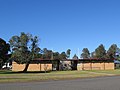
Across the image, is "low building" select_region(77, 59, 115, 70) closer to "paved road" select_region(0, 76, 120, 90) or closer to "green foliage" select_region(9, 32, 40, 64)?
"green foliage" select_region(9, 32, 40, 64)

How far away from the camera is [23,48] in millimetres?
77375

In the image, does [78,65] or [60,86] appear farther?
[78,65]

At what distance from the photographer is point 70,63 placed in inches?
4075

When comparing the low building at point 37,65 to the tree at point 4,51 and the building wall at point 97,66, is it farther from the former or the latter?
the building wall at point 97,66

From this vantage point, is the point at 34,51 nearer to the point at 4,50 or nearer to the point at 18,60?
the point at 18,60

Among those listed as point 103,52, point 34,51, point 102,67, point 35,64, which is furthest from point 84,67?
point 103,52

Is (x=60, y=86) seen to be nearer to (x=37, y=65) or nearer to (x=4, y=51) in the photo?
(x=4, y=51)

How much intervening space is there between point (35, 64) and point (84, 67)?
15.6m

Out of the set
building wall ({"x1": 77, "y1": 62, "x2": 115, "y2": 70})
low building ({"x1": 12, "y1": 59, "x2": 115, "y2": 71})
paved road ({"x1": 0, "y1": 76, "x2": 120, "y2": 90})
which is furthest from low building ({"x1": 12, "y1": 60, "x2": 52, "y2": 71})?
paved road ({"x1": 0, "y1": 76, "x2": 120, "y2": 90})

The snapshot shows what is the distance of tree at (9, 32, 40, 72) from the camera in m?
76.4

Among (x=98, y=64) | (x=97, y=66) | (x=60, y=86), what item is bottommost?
(x=60, y=86)

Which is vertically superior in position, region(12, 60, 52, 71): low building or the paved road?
region(12, 60, 52, 71): low building

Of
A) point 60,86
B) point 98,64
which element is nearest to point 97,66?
point 98,64

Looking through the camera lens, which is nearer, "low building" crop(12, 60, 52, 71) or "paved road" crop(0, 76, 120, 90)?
"paved road" crop(0, 76, 120, 90)
